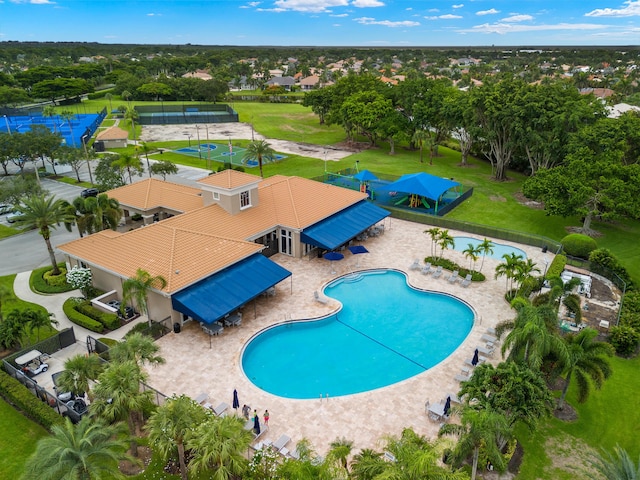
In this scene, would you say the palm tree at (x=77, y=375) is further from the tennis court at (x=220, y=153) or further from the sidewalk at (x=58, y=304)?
the tennis court at (x=220, y=153)

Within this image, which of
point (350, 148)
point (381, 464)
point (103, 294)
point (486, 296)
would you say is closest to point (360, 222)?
point (486, 296)

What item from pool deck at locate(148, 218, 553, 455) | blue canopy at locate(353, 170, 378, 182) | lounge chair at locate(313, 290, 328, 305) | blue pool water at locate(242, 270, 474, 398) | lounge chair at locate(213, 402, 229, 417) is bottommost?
blue pool water at locate(242, 270, 474, 398)

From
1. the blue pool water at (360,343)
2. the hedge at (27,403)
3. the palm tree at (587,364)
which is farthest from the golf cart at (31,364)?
the palm tree at (587,364)

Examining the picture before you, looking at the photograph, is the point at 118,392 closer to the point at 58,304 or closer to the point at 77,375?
the point at 77,375

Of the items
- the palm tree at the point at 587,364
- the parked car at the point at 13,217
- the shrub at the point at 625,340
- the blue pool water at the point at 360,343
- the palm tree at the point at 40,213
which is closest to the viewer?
the palm tree at the point at 587,364

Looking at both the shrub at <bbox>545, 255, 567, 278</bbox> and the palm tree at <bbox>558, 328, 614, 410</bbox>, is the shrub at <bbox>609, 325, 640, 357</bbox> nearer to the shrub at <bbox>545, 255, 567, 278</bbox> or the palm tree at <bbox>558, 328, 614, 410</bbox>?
the shrub at <bbox>545, 255, 567, 278</bbox>

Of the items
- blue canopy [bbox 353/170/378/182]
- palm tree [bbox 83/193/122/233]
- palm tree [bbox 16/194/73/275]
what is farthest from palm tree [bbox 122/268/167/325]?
blue canopy [bbox 353/170/378/182]
